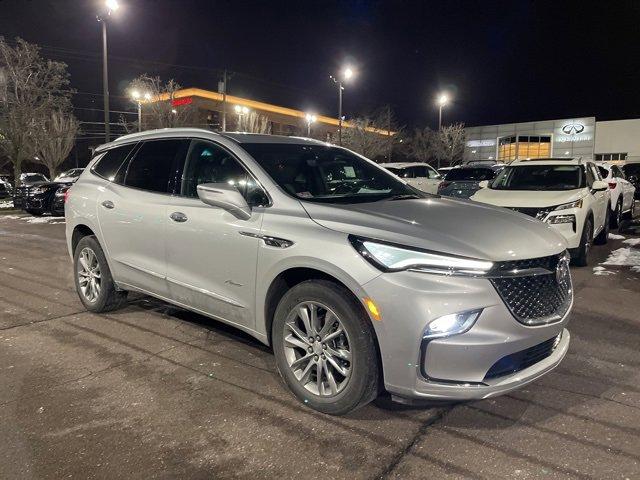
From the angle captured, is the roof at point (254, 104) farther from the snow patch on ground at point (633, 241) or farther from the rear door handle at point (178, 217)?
the rear door handle at point (178, 217)

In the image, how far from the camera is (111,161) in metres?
5.22

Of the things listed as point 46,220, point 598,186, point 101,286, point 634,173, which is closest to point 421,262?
point 101,286

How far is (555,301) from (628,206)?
12307 millimetres

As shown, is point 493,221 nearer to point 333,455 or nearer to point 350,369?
point 350,369

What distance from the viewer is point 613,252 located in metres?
9.18

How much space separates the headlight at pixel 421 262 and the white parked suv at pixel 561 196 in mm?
4858

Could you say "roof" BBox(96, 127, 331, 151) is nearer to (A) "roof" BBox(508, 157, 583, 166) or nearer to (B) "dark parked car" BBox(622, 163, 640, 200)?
(A) "roof" BBox(508, 157, 583, 166)

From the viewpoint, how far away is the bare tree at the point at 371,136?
1767 inches

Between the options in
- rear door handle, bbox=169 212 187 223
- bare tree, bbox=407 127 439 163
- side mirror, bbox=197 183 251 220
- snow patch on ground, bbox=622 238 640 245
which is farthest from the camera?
bare tree, bbox=407 127 439 163

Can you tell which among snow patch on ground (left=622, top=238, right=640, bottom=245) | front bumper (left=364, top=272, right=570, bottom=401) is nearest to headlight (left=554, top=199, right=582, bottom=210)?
snow patch on ground (left=622, top=238, right=640, bottom=245)

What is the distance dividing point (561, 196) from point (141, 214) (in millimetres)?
5961

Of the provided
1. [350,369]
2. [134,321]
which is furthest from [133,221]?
[350,369]

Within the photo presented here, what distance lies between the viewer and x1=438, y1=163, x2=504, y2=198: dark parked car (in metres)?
12.5

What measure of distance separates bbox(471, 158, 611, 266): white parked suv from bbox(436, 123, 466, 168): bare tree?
1816 inches
